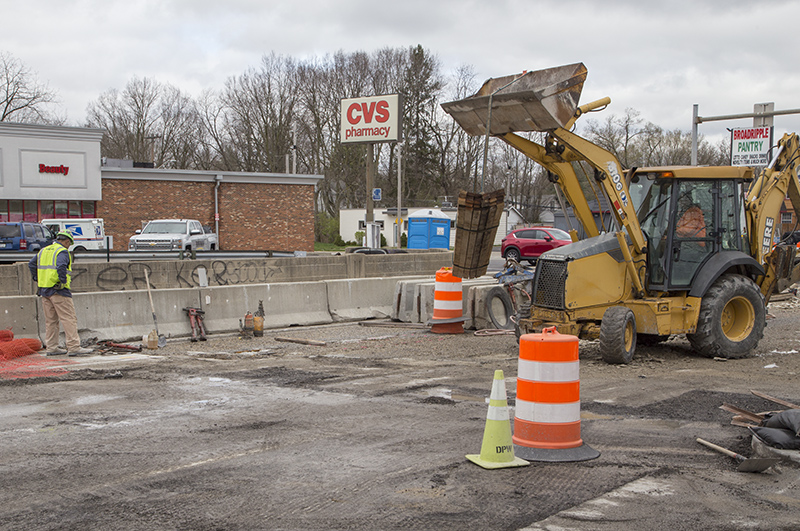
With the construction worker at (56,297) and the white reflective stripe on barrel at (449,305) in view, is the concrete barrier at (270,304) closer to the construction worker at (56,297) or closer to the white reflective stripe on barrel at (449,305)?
the construction worker at (56,297)

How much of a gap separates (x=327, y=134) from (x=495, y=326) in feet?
164

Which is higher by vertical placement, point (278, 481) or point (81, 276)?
point (81, 276)

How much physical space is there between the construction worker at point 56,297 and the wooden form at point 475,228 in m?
6.15

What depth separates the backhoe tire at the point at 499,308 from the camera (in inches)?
573

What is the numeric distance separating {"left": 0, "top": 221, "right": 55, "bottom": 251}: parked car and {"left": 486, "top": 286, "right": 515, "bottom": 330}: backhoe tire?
62.8 ft

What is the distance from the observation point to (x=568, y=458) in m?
5.75

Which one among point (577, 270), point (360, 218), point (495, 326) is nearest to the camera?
point (577, 270)

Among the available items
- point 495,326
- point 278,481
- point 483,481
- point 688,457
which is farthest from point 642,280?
point 278,481

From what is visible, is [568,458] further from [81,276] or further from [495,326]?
[81,276]

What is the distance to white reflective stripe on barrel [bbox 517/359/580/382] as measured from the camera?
589 centimetres

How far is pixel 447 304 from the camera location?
13812 mm

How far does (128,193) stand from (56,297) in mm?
30567

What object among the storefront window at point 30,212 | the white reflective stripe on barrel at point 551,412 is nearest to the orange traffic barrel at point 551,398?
the white reflective stripe on barrel at point 551,412

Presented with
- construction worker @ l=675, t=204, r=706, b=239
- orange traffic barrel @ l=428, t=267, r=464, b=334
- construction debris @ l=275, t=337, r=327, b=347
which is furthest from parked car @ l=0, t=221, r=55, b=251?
construction worker @ l=675, t=204, r=706, b=239
